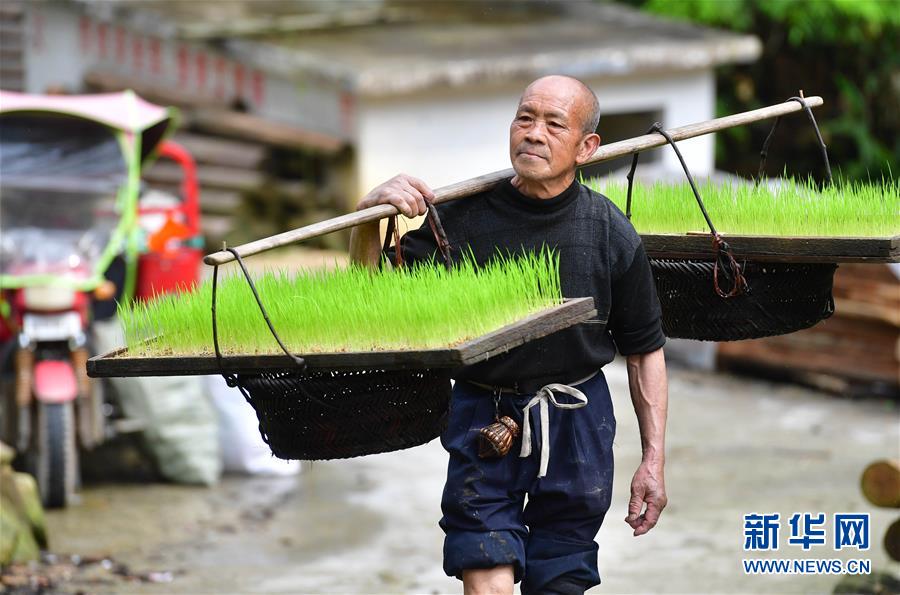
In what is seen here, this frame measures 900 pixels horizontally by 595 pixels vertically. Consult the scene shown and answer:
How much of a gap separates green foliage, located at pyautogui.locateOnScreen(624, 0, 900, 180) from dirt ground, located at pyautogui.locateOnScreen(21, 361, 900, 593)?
209 inches

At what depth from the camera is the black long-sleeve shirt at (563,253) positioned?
4.01 meters

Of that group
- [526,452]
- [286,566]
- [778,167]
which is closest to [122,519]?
[286,566]

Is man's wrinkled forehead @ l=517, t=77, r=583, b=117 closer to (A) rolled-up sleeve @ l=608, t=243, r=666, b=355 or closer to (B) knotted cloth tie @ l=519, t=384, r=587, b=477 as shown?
(A) rolled-up sleeve @ l=608, t=243, r=666, b=355

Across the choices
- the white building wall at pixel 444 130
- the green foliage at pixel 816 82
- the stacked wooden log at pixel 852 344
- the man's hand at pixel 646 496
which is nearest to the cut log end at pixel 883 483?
the man's hand at pixel 646 496

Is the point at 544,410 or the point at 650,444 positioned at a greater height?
the point at 544,410

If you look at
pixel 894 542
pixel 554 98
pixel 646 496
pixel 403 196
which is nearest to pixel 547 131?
pixel 554 98

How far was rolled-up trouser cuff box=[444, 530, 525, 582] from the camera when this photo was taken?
156 inches

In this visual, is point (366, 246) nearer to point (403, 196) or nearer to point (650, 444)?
point (403, 196)

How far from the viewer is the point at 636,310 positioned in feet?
13.5

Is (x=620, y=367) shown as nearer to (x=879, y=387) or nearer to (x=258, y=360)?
(x=879, y=387)

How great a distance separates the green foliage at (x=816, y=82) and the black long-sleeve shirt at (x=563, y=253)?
32.0 feet

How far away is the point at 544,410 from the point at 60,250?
396 centimetres

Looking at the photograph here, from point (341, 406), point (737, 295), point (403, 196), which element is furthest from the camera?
point (737, 295)

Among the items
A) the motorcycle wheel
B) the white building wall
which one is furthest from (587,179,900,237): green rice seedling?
the white building wall
